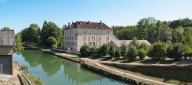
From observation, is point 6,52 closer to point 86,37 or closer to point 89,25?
point 86,37

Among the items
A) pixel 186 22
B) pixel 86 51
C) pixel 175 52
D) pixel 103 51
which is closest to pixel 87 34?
pixel 86 51

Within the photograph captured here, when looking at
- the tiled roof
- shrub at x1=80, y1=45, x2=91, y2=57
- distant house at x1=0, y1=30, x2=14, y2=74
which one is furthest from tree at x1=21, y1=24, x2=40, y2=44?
distant house at x1=0, y1=30, x2=14, y2=74

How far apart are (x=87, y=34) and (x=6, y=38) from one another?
47.9 meters

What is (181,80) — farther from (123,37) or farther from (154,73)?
(123,37)

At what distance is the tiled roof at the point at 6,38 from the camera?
91.5 ft

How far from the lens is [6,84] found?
23703 millimetres

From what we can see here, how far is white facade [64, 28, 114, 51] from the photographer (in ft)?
243

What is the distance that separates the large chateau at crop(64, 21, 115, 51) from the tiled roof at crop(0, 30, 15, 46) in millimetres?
44634

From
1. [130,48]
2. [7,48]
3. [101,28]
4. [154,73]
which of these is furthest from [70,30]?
[7,48]

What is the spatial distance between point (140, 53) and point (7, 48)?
26.0 meters

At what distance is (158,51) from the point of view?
45.8 meters

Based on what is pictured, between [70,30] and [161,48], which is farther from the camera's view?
[70,30]

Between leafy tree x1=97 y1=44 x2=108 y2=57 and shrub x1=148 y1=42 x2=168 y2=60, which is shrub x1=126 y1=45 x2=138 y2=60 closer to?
shrub x1=148 y1=42 x2=168 y2=60

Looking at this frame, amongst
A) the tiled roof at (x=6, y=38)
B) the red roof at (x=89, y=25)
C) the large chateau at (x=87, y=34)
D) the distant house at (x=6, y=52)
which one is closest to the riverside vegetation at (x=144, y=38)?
the large chateau at (x=87, y=34)
